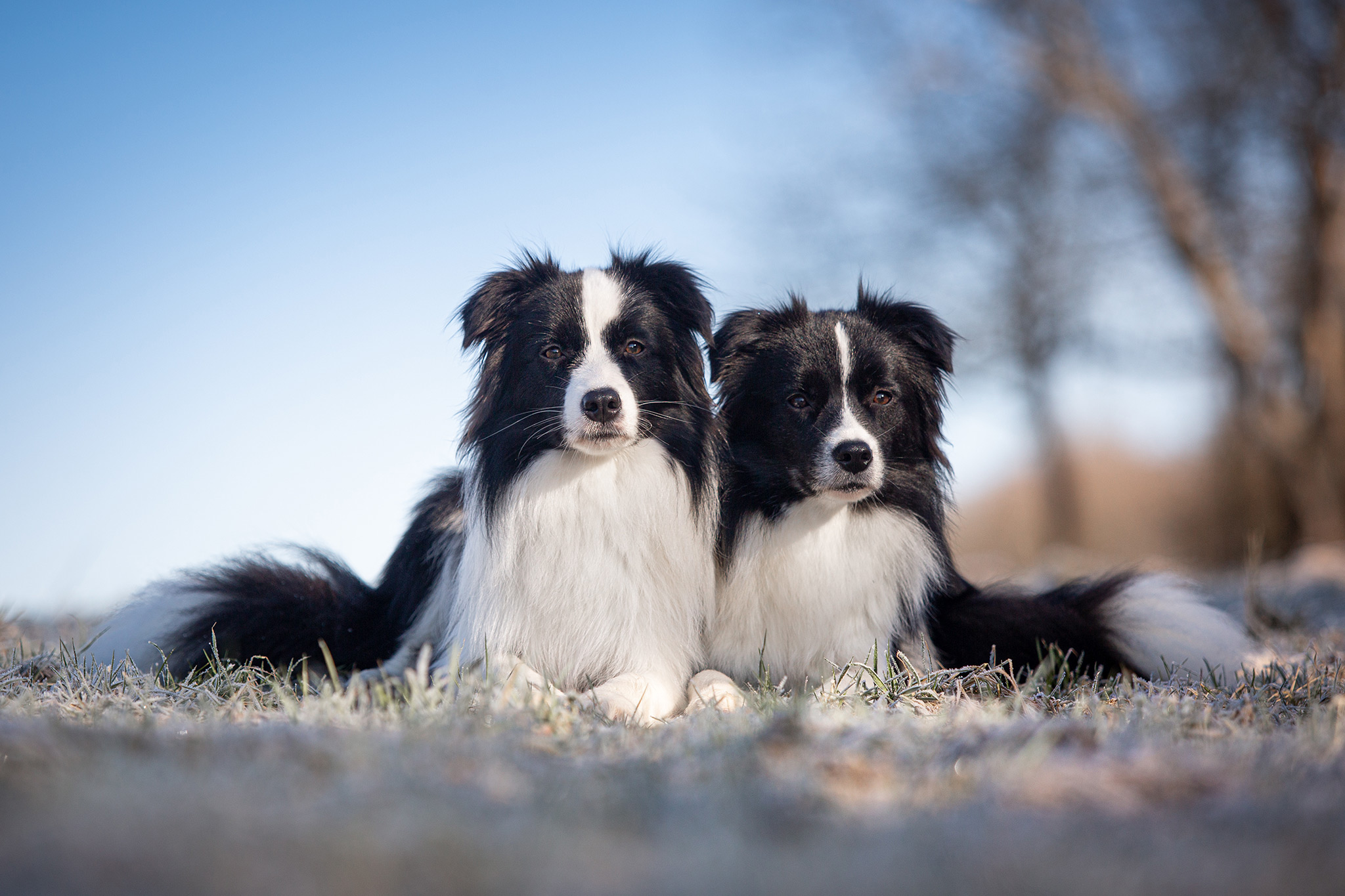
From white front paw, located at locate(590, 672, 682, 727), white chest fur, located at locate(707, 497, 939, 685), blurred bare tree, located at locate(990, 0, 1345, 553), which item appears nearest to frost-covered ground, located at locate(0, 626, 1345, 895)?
white front paw, located at locate(590, 672, 682, 727)

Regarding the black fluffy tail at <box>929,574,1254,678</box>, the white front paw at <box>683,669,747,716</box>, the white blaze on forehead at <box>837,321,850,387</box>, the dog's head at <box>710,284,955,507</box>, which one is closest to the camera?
the white front paw at <box>683,669,747,716</box>

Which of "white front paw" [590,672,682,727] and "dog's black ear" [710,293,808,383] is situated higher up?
"dog's black ear" [710,293,808,383]

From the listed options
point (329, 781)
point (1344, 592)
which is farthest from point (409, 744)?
point (1344, 592)

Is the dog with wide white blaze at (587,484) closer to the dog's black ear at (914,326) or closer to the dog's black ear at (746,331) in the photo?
the dog's black ear at (746,331)

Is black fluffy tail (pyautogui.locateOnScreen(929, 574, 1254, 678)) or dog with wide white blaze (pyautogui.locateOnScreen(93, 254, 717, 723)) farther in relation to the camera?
black fluffy tail (pyautogui.locateOnScreen(929, 574, 1254, 678))

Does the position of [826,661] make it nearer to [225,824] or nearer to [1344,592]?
[225,824]

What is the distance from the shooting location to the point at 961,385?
13.7 m

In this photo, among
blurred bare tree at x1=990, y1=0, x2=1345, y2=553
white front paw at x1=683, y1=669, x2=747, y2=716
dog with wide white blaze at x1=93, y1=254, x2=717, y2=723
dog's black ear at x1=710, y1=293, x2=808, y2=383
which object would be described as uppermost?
blurred bare tree at x1=990, y1=0, x2=1345, y2=553

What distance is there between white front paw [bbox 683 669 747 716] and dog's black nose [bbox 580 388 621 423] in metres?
1.02

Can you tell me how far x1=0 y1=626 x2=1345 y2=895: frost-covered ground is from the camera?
4.40 feet

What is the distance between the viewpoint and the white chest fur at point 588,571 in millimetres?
3465

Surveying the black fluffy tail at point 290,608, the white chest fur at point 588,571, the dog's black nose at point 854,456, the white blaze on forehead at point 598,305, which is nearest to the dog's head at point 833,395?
the dog's black nose at point 854,456

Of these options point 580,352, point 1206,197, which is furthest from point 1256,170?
point 580,352

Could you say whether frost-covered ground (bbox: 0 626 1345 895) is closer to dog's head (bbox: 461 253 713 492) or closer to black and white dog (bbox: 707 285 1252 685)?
black and white dog (bbox: 707 285 1252 685)
